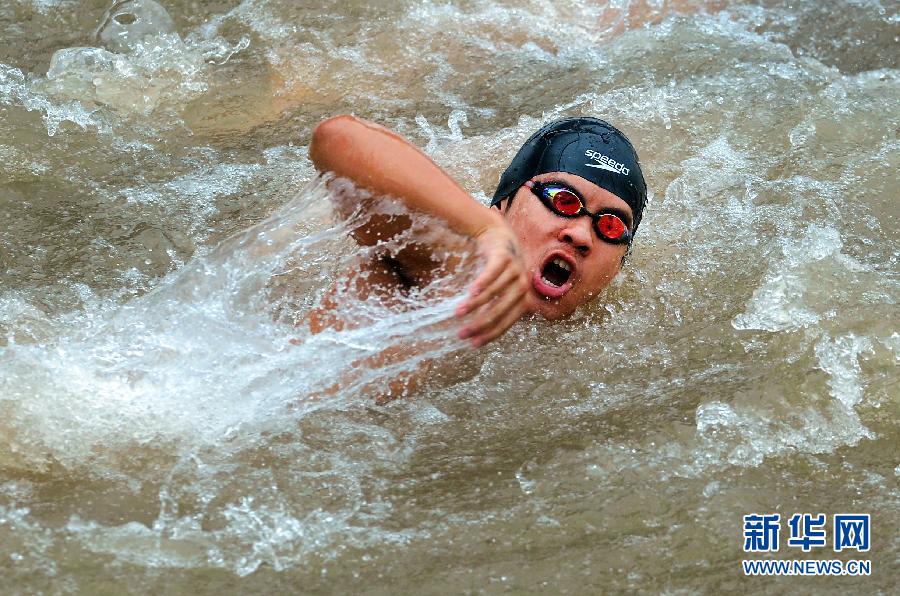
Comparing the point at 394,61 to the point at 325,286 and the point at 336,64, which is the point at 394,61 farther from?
the point at 325,286

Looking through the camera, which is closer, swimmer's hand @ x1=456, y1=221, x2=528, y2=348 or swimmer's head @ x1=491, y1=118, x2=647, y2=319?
swimmer's hand @ x1=456, y1=221, x2=528, y2=348

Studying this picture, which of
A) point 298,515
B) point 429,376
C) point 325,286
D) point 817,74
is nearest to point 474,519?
point 298,515

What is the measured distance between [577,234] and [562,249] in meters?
0.07

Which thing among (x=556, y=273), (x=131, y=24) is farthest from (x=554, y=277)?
(x=131, y=24)

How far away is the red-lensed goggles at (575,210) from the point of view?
3795 millimetres

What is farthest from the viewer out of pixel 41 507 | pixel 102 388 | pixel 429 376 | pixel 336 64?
pixel 336 64

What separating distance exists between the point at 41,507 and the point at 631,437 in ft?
5.48

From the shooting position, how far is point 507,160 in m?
4.98

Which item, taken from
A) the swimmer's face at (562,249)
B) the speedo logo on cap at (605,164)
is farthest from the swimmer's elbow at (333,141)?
the speedo logo on cap at (605,164)

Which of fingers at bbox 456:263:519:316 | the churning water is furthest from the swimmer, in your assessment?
the churning water

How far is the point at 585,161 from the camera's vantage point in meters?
3.94

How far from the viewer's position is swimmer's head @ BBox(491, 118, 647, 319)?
3.73m

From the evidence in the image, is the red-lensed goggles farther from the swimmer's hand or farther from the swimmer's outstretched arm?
the swimmer's hand

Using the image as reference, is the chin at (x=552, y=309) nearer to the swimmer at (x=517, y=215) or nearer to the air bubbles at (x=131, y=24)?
the swimmer at (x=517, y=215)
